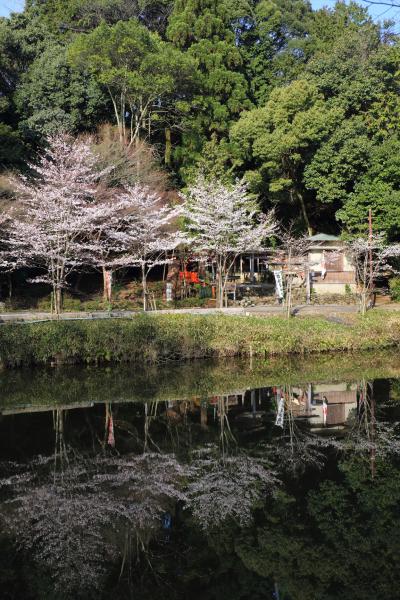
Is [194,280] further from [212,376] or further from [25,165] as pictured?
[212,376]

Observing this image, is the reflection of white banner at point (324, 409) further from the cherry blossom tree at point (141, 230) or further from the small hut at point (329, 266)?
the small hut at point (329, 266)

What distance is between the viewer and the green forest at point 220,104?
76.1 feet

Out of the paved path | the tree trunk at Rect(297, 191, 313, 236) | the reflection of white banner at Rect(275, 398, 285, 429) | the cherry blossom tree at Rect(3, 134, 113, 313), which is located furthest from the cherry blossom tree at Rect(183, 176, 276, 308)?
the reflection of white banner at Rect(275, 398, 285, 429)

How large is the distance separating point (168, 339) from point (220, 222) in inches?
273

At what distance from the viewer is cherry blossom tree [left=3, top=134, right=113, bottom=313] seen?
58.0ft

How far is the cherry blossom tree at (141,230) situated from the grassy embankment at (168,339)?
5280 mm

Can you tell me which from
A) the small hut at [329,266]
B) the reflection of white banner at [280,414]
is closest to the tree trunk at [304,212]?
the small hut at [329,266]

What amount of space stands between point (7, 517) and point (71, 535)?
0.86 metres

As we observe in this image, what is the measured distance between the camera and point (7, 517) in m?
6.21

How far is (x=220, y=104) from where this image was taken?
1025 inches

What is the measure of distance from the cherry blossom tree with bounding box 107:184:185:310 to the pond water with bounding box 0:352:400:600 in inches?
368

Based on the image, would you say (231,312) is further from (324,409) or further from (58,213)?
(324,409)

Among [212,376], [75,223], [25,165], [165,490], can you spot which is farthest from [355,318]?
[25,165]

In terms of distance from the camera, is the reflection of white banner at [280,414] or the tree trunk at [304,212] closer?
the reflection of white banner at [280,414]
